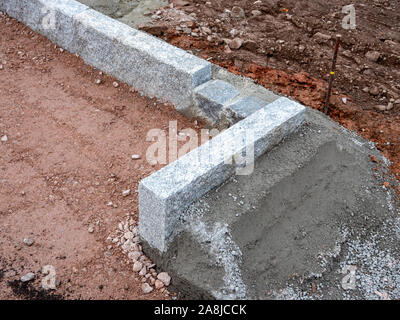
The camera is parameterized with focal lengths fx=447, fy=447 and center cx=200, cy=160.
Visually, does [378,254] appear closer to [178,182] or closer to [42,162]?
[178,182]

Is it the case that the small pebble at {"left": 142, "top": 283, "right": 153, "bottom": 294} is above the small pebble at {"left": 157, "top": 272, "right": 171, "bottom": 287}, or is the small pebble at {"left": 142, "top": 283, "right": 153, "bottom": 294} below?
below

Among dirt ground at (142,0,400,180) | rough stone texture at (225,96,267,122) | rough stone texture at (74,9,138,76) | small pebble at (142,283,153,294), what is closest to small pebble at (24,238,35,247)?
small pebble at (142,283,153,294)

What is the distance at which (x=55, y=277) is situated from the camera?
3.18m

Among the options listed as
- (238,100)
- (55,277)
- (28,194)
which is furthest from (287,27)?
(55,277)

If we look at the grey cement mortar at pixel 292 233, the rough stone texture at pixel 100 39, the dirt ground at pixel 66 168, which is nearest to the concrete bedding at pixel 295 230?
the grey cement mortar at pixel 292 233

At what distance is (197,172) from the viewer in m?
3.17

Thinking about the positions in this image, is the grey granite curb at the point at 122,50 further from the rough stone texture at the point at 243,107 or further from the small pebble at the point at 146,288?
the small pebble at the point at 146,288

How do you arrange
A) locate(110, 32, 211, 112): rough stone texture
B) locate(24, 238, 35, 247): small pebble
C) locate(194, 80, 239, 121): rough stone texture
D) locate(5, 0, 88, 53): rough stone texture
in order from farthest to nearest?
1. locate(5, 0, 88, 53): rough stone texture
2. locate(110, 32, 211, 112): rough stone texture
3. locate(194, 80, 239, 121): rough stone texture
4. locate(24, 238, 35, 247): small pebble

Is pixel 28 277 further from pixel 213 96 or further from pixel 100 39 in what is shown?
pixel 100 39

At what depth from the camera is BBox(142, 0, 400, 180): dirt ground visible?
5.10 meters

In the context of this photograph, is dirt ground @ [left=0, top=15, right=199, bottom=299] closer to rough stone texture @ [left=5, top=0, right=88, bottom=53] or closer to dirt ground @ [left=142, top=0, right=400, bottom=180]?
rough stone texture @ [left=5, top=0, right=88, bottom=53]

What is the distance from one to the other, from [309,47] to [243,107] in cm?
234

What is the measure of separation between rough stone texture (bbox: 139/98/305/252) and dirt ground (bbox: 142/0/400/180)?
5.19 ft
